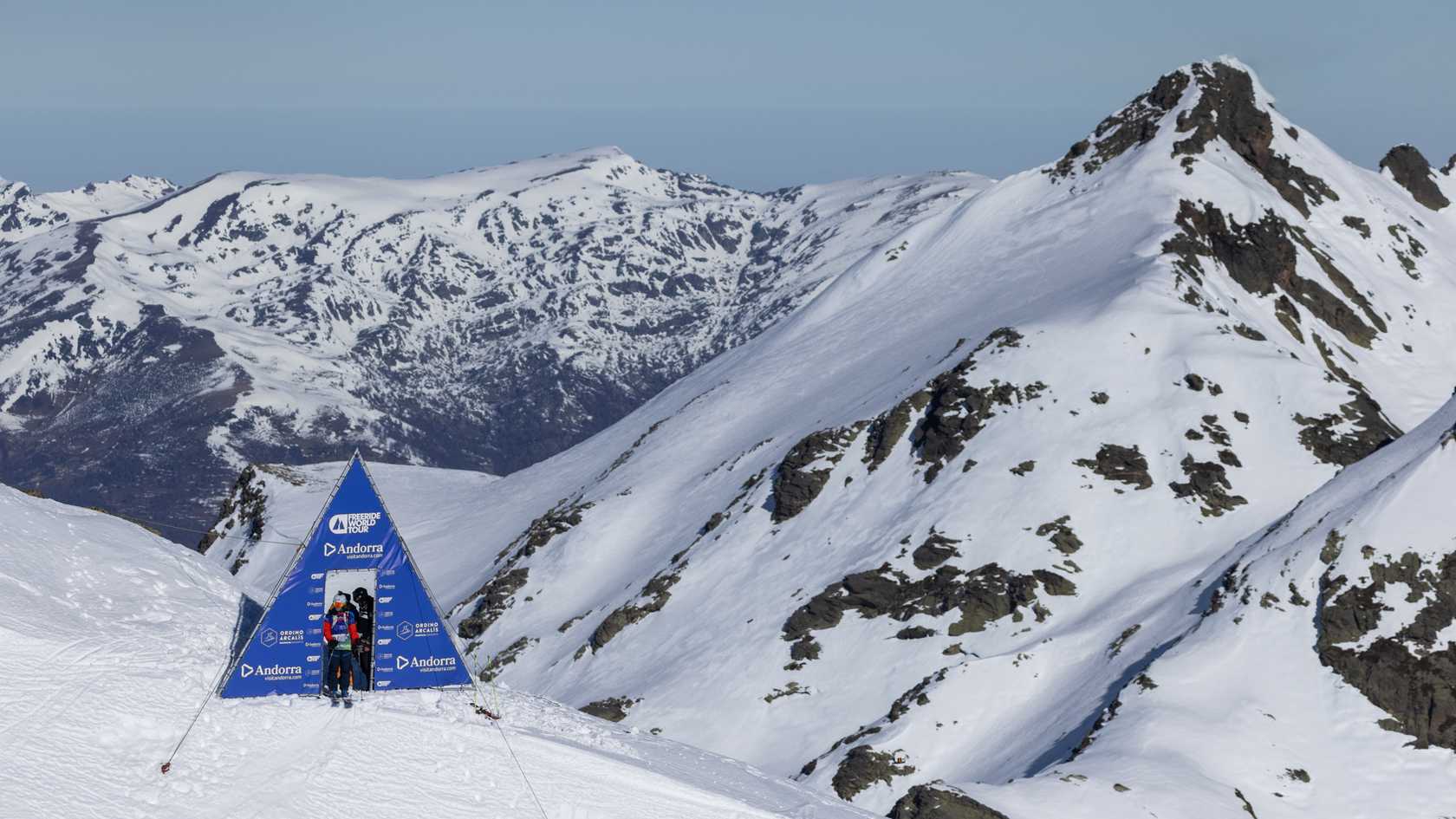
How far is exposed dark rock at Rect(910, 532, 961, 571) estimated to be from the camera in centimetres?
8843

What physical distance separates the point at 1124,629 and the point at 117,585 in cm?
5571

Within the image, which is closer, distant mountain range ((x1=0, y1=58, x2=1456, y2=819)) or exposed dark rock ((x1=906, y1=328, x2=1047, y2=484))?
distant mountain range ((x1=0, y1=58, x2=1456, y2=819))

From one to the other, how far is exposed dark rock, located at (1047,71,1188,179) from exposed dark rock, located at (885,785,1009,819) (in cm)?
9877

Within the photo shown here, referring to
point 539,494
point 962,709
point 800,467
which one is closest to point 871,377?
point 800,467

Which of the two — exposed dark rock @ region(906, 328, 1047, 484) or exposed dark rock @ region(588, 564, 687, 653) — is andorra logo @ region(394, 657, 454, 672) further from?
exposed dark rock @ region(588, 564, 687, 653)

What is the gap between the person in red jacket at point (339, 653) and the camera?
84.9ft

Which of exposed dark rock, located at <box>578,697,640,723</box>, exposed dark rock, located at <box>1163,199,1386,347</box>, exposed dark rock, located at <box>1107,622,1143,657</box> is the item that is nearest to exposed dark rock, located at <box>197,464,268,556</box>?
exposed dark rock, located at <box>578,697,640,723</box>

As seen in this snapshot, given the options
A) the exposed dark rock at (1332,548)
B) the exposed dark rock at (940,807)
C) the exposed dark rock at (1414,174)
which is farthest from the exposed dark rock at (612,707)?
the exposed dark rock at (1414,174)

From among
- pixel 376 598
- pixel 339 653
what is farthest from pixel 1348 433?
pixel 339 653

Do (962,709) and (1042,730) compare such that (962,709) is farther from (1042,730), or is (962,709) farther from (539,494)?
(539,494)

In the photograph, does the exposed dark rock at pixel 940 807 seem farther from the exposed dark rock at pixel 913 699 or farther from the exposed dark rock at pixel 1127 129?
the exposed dark rock at pixel 1127 129

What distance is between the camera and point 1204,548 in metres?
82.2

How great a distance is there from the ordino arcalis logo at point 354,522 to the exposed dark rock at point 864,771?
147 ft

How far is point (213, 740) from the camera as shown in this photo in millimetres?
23578
